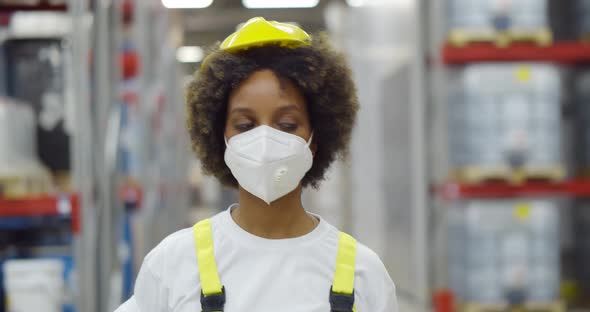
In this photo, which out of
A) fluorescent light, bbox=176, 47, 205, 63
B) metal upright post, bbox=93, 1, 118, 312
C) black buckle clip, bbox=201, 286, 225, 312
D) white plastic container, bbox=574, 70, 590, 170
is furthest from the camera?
fluorescent light, bbox=176, 47, 205, 63

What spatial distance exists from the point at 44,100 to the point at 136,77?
1239mm

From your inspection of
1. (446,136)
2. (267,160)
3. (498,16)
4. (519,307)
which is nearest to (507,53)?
(498,16)

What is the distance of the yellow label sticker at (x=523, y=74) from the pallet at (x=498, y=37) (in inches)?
7.8

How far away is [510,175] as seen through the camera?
Answer: 5.64m

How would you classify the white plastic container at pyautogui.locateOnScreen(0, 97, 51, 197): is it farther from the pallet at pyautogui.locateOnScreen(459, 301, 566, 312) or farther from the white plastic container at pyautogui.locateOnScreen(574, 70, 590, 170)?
the white plastic container at pyautogui.locateOnScreen(574, 70, 590, 170)

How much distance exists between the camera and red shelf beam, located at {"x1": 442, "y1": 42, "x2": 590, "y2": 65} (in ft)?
18.4

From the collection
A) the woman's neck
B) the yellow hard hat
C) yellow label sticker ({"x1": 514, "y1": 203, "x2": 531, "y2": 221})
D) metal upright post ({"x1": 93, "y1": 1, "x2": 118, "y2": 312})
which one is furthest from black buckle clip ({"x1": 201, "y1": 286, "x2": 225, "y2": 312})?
yellow label sticker ({"x1": 514, "y1": 203, "x2": 531, "y2": 221})

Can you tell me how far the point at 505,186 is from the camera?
5.61 metres

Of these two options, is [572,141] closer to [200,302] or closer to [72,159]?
[72,159]

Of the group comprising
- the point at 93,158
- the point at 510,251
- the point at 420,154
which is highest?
the point at 93,158

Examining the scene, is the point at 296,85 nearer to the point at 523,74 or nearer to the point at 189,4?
the point at 523,74

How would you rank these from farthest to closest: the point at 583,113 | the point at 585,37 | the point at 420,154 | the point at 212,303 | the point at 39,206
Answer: the point at 583,113, the point at 585,37, the point at 420,154, the point at 39,206, the point at 212,303

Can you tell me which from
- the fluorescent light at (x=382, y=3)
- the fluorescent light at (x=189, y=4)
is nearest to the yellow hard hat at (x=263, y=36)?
the fluorescent light at (x=382, y=3)

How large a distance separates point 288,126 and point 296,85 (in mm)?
101
